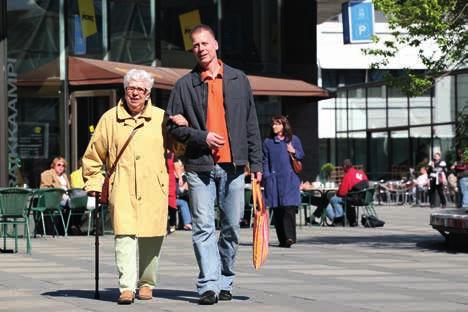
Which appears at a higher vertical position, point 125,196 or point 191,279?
point 125,196

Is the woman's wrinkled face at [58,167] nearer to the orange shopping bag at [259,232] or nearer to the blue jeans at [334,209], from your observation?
the blue jeans at [334,209]

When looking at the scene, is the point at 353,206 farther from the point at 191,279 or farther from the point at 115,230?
the point at 115,230

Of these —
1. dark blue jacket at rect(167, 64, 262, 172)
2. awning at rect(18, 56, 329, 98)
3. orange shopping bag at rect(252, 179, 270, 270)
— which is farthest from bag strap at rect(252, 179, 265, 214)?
awning at rect(18, 56, 329, 98)

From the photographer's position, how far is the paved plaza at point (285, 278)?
9180 mm

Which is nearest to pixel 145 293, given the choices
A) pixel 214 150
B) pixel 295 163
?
pixel 214 150

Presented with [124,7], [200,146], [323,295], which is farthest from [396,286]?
[124,7]

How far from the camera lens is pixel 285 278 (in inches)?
458

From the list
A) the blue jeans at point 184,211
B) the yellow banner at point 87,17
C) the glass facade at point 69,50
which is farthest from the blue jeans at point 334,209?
the yellow banner at point 87,17

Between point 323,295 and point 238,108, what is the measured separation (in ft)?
5.82

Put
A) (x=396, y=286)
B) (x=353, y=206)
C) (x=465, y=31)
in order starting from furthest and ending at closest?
(x=353, y=206) < (x=465, y=31) < (x=396, y=286)

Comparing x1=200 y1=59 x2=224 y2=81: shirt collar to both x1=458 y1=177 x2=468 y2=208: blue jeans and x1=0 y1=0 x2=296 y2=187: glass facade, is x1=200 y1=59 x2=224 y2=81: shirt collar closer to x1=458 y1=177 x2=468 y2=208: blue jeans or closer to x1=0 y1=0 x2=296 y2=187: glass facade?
x1=0 y1=0 x2=296 y2=187: glass facade

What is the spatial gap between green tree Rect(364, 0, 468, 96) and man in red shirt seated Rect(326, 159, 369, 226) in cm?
744

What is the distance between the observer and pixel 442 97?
47281 mm

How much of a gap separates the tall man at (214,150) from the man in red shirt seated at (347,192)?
588 inches
